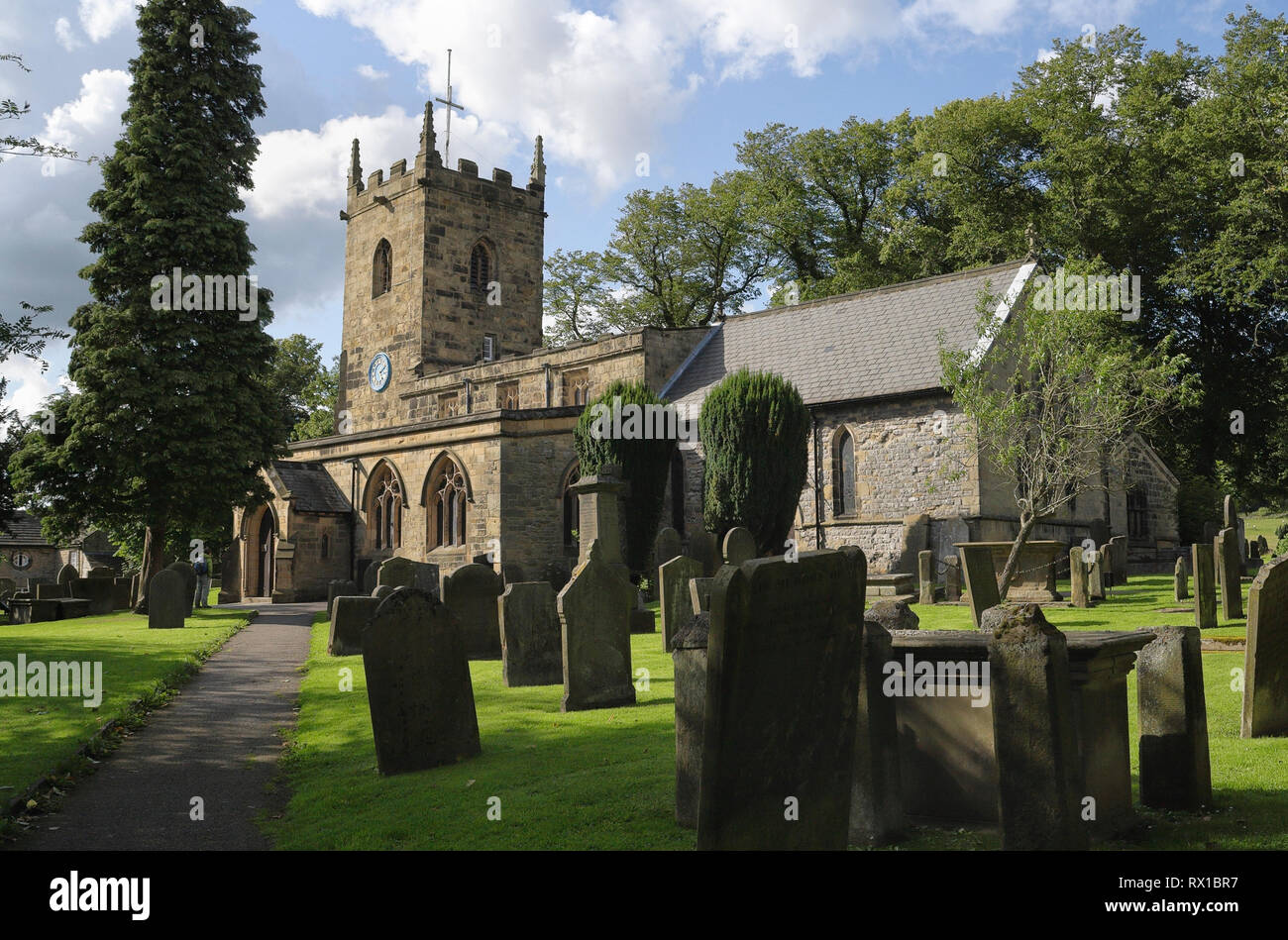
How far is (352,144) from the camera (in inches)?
1740

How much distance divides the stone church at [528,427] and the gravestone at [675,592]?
6902mm

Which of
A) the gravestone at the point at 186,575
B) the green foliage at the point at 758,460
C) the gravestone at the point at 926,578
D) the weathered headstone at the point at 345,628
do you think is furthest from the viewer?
the green foliage at the point at 758,460

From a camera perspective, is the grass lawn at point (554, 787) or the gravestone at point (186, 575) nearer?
the grass lawn at point (554, 787)

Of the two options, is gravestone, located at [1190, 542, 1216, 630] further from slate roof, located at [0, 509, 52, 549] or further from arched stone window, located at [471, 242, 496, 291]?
slate roof, located at [0, 509, 52, 549]

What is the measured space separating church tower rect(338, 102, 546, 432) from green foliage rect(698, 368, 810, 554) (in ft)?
62.1

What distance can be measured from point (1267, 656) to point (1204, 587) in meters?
6.34

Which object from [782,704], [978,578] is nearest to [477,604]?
[978,578]

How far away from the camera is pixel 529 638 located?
39.4 ft

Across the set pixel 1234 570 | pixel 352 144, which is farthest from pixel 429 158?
pixel 1234 570

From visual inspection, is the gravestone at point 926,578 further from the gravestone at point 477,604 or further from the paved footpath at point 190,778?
the paved footpath at point 190,778

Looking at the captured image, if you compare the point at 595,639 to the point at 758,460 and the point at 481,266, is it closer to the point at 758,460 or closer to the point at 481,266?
the point at 758,460

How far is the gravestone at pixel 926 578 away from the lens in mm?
19781

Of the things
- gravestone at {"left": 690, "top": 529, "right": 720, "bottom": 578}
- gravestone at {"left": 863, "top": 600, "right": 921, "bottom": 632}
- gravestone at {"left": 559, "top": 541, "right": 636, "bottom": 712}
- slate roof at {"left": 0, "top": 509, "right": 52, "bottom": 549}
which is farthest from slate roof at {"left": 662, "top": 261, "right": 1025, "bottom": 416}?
slate roof at {"left": 0, "top": 509, "right": 52, "bottom": 549}

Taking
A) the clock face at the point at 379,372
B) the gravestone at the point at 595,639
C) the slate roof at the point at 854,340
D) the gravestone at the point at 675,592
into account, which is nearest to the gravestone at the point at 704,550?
the gravestone at the point at 675,592
